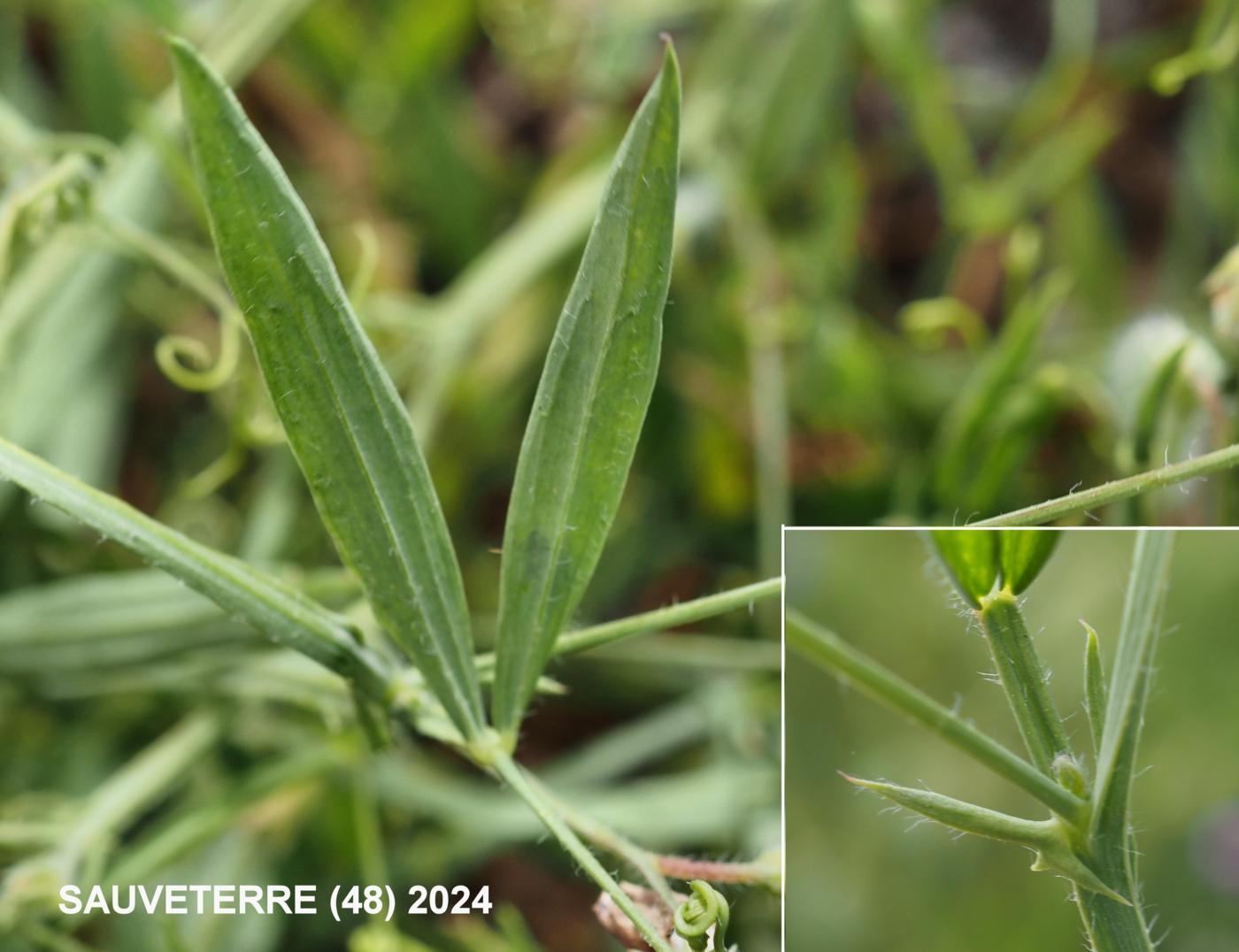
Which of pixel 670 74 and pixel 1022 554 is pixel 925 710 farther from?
pixel 670 74

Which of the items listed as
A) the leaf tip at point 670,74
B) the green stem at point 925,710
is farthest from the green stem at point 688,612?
the leaf tip at point 670,74

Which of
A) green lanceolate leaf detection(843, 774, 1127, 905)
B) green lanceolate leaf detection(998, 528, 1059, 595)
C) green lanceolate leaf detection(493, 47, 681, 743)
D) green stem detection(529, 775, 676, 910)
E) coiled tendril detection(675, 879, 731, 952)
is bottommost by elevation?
green lanceolate leaf detection(843, 774, 1127, 905)

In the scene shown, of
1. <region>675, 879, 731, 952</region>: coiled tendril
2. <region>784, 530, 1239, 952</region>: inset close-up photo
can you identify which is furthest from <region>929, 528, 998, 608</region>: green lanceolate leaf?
<region>675, 879, 731, 952</region>: coiled tendril

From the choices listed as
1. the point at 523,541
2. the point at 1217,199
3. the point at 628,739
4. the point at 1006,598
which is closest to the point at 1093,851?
the point at 1006,598

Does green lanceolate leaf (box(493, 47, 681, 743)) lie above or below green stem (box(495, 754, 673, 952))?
above

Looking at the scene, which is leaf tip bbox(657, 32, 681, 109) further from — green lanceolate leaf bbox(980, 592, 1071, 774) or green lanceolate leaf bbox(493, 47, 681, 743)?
green lanceolate leaf bbox(980, 592, 1071, 774)

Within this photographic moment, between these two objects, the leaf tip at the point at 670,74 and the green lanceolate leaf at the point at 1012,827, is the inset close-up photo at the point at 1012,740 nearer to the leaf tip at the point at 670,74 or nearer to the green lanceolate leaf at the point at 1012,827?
the green lanceolate leaf at the point at 1012,827

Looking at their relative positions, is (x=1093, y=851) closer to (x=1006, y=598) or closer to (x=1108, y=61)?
(x=1006, y=598)
